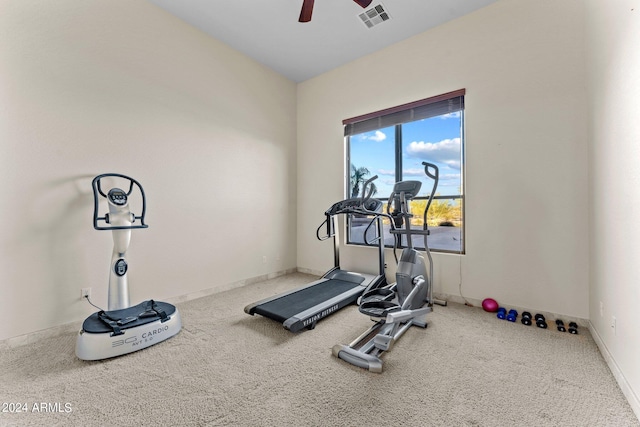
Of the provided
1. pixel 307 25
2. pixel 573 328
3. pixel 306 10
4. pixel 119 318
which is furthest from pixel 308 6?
pixel 573 328

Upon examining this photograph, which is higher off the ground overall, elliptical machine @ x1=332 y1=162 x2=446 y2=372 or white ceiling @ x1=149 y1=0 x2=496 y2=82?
white ceiling @ x1=149 y1=0 x2=496 y2=82

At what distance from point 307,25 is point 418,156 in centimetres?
231

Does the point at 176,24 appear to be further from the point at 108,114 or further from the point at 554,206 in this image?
the point at 554,206

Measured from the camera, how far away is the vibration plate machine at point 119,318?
6.56 feet

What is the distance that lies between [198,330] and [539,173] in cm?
382

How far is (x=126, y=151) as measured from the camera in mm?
2848

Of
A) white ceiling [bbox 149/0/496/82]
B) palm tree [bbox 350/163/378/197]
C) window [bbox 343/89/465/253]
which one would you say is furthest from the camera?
palm tree [bbox 350/163/378/197]

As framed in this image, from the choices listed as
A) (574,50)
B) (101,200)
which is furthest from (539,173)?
(101,200)

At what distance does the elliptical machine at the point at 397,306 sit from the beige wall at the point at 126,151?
2.30 meters

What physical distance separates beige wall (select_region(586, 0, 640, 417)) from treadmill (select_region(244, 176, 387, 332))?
201 centimetres

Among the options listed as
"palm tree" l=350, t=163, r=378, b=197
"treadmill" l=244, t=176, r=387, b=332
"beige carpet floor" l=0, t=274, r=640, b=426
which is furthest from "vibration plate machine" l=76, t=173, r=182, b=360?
"palm tree" l=350, t=163, r=378, b=197

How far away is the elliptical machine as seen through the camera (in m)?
2.01

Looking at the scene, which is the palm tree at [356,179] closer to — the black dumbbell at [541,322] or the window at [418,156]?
the window at [418,156]

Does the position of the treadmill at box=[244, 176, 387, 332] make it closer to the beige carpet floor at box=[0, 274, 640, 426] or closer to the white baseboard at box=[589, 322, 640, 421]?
the beige carpet floor at box=[0, 274, 640, 426]
